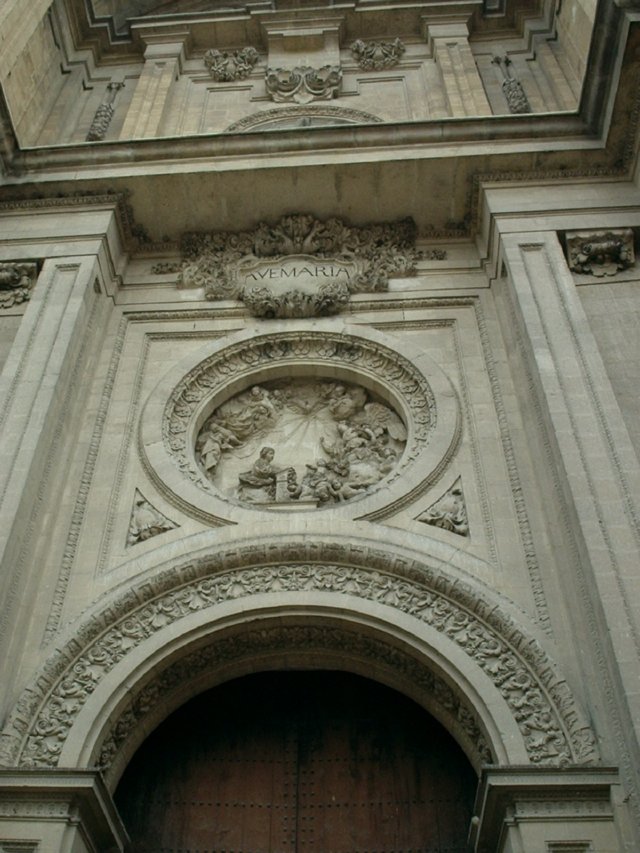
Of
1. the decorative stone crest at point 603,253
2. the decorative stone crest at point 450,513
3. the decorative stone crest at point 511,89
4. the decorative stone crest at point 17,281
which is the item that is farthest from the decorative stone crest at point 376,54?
the decorative stone crest at point 450,513

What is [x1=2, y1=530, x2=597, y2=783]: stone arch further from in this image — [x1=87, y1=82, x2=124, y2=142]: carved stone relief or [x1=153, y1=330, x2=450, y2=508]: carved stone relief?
[x1=87, y1=82, x2=124, y2=142]: carved stone relief

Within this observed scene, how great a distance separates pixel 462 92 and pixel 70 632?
31.5ft

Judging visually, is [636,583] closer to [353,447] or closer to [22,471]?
[353,447]

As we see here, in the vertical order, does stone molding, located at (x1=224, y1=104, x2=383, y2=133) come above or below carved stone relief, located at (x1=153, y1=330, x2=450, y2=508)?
above

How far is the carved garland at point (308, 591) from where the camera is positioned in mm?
6266

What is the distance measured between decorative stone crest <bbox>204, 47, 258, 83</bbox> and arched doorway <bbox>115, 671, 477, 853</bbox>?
995 cm

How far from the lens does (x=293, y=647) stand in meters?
7.42

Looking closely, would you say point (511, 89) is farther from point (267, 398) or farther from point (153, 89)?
point (267, 398)

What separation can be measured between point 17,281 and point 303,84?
20.3ft

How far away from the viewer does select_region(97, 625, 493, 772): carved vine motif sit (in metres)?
6.67

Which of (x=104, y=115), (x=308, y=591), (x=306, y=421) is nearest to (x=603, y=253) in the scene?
(x=306, y=421)

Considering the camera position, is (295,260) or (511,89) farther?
(511,89)

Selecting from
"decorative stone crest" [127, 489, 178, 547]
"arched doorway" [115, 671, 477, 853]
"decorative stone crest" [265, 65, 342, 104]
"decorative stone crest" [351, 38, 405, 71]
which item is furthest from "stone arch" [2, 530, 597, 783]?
"decorative stone crest" [351, 38, 405, 71]

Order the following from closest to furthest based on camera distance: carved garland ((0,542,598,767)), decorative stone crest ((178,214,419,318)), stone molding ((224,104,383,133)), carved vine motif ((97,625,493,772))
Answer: carved garland ((0,542,598,767)), carved vine motif ((97,625,493,772)), decorative stone crest ((178,214,419,318)), stone molding ((224,104,383,133))
